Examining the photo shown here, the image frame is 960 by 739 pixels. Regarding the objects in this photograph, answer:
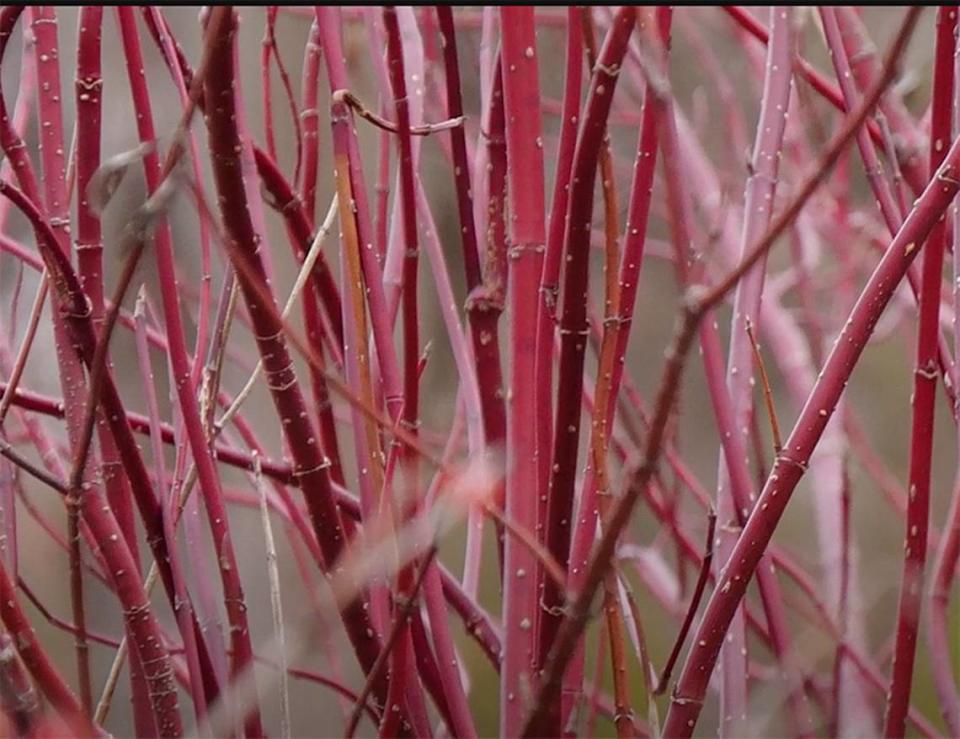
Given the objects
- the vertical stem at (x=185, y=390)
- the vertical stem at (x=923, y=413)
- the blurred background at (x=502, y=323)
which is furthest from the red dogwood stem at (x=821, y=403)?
the blurred background at (x=502, y=323)

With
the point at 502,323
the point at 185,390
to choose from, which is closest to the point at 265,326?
the point at 185,390

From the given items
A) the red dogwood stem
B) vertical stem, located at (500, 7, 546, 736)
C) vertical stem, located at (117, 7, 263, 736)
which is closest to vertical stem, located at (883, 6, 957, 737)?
the red dogwood stem

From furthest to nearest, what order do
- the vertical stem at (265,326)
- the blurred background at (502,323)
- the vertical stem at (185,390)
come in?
the blurred background at (502,323), the vertical stem at (185,390), the vertical stem at (265,326)

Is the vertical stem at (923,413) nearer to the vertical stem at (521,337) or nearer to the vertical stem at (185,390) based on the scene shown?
the vertical stem at (521,337)

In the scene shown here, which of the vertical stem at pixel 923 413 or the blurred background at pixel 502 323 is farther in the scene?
the blurred background at pixel 502 323

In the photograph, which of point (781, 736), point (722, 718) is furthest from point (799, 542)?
point (722, 718)

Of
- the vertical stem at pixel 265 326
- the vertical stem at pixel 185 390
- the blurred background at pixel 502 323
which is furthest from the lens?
the blurred background at pixel 502 323

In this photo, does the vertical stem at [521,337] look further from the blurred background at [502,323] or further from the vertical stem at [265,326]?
the blurred background at [502,323]

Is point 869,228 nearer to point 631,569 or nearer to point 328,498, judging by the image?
point 631,569

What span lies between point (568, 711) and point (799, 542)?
0.75 metres

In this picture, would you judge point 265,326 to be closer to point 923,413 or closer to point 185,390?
point 185,390

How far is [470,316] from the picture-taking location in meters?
0.51

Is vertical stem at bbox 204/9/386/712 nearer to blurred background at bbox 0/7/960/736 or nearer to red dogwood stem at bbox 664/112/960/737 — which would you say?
red dogwood stem at bbox 664/112/960/737

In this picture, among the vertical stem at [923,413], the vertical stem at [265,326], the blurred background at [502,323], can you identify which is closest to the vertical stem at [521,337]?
the vertical stem at [265,326]
